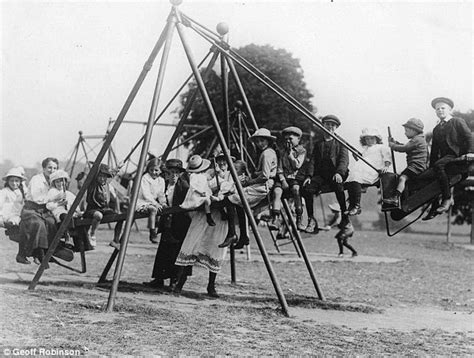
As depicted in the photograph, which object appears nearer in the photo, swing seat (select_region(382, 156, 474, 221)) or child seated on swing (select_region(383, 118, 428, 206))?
swing seat (select_region(382, 156, 474, 221))

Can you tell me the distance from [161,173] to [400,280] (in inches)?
251

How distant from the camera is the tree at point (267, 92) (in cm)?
2838

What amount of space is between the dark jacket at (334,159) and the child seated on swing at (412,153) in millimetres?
849

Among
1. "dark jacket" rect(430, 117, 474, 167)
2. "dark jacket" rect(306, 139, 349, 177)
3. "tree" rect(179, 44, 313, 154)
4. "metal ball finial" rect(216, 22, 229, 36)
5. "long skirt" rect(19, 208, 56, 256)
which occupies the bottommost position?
"long skirt" rect(19, 208, 56, 256)

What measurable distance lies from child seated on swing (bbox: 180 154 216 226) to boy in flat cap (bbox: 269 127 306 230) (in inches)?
39.9

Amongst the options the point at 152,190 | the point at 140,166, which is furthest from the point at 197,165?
the point at 140,166

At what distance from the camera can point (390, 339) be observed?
6.94m

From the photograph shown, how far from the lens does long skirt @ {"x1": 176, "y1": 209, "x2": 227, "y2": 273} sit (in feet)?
30.4

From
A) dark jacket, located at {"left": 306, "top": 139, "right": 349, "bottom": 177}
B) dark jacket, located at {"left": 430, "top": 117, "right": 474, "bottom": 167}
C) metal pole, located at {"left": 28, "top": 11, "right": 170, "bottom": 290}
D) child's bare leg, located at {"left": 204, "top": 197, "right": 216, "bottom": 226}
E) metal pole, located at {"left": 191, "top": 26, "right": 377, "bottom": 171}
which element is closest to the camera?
dark jacket, located at {"left": 430, "top": 117, "right": 474, "bottom": 167}

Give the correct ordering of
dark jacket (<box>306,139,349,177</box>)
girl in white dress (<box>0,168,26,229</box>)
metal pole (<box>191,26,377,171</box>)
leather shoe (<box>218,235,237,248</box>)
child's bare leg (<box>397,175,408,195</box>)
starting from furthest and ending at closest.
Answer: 1. girl in white dress (<box>0,168,26,229</box>)
2. leather shoe (<box>218,235,237,248</box>)
3. dark jacket (<box>306,139,349,177</box>)
4. metal pole (<box>191,26,377,171</box>)
5. child's bare leg (<box>397,175,408,195</box>)

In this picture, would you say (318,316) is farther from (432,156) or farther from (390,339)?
(432,156)

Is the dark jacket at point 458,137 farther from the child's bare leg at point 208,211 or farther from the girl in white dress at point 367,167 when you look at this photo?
the child's bare leg at point 208,211

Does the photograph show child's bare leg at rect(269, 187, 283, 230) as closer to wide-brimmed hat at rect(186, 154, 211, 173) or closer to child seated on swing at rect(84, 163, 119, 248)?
wide-brimmed hat at rect(186, 154, 211, 173)

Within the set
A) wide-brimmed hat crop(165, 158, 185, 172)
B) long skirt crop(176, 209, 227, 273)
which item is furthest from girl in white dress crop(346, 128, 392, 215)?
wide-brimmed hat crop(165, 158, 185, 172)
